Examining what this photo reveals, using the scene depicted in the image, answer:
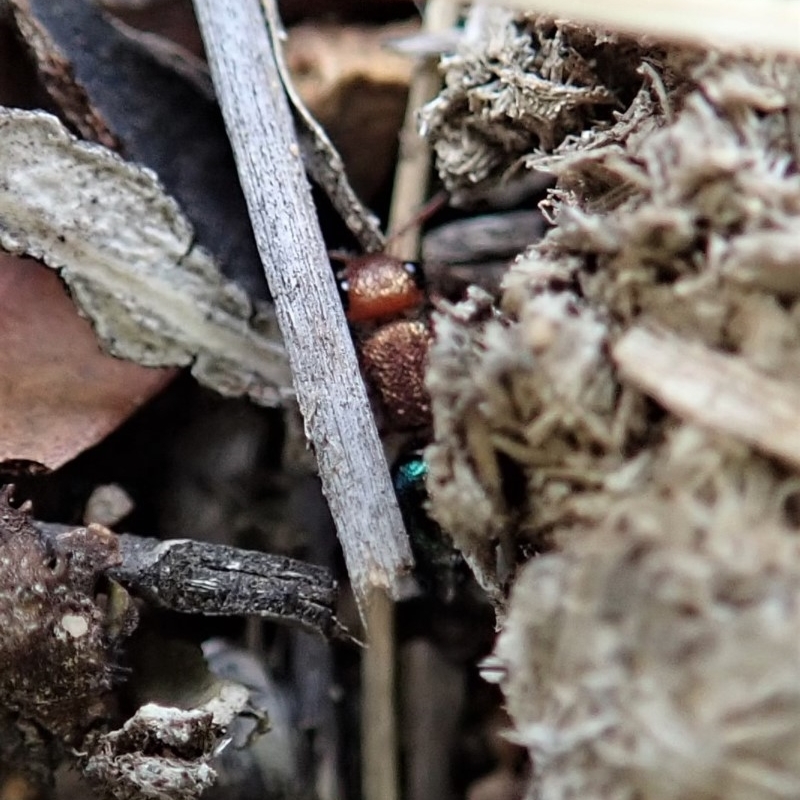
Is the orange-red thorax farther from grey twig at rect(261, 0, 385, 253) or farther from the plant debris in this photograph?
the plant debris

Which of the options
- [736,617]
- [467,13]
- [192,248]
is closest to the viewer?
[736,617]

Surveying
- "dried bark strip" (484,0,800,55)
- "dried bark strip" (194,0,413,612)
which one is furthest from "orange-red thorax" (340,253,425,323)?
"dried bark strip" (484,0,800,55)

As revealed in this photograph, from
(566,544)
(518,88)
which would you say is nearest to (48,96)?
(518,88)

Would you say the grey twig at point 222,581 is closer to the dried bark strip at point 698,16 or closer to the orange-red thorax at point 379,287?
the orange-red thorax at point 379,287

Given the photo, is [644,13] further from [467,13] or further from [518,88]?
[467,13]

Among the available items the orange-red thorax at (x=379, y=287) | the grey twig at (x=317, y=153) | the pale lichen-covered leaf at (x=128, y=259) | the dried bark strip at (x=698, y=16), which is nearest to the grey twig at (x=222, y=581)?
the pale lichen-covered leaf at (x=128, y=259)

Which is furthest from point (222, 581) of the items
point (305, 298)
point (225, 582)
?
point (305, 298)

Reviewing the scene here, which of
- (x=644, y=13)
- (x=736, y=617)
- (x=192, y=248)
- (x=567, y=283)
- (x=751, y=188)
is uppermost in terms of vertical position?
(x=644, y=13)
